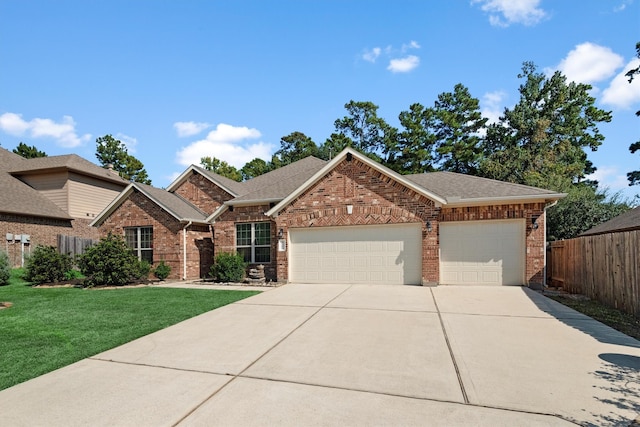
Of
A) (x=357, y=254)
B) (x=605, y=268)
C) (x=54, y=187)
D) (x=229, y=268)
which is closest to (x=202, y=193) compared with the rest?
(x=229, y=268)

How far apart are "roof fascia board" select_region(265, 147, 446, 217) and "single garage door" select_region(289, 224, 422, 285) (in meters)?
1.13

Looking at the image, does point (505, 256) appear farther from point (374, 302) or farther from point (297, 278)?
point (297, 278)

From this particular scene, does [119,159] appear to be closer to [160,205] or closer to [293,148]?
[293,148]

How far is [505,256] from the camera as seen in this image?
435 inches

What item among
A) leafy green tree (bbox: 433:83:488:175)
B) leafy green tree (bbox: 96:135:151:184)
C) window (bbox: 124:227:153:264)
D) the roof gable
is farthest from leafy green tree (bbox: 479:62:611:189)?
leafy green tree (bbox: 96:135:151:184)

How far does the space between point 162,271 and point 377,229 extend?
9.59m

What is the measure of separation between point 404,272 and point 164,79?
39.5ft

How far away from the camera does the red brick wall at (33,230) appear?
17.5 metres

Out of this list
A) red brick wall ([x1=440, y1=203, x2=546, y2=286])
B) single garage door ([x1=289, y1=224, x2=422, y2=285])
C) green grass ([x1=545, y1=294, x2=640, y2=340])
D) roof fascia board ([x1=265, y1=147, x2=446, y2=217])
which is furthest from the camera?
single garage door ([x1=289, y1=224, x2=422, y2=285])

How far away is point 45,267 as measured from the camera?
42.8ft

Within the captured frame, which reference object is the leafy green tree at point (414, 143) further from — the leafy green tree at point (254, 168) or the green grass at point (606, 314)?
the green grass at point (606, 314)

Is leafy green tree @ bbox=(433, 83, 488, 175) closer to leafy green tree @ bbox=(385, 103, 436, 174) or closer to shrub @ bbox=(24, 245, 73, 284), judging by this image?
leafy green tree @ bbox=(385, 103, 436, 174)

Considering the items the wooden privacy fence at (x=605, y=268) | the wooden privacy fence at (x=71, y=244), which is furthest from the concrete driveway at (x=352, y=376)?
the wooden privacy fence at (x=71, y=244)

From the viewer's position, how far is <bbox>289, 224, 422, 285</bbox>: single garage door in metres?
11.4
